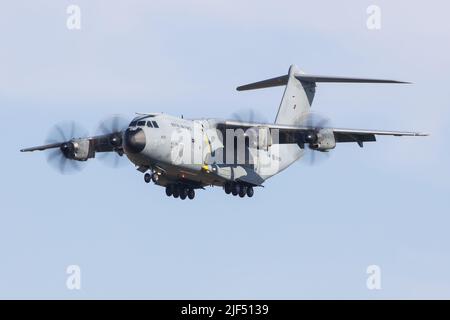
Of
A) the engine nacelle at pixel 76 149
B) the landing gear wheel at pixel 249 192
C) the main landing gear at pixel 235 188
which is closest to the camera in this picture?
the main landing gear at pixel 235 188

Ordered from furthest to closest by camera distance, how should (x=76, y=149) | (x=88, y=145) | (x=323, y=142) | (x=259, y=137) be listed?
(x=88, y=145) < (x=76, y=149) < (x=259, y=137) < (x=323, y=142)

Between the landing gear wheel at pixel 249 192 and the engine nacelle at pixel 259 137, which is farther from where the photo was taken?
the landing gear wheel at pixel 249 192

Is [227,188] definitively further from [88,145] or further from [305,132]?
[88,145]

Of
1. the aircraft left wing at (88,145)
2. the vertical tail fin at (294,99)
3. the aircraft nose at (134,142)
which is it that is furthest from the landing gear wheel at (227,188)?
the vertical tail fin at (294,99)

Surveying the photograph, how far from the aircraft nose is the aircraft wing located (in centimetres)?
470

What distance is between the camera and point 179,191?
157 feet

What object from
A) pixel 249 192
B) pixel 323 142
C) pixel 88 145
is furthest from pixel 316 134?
pixel 88 145

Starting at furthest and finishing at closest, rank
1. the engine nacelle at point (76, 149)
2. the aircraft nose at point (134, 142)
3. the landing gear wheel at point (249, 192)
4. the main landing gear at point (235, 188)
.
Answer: the engine nacelle at point (76, 149) → the landing gear wheel at point (249, 192) → the main landing gear at point (235, 188) → the aircraft nose at point (134, 142)

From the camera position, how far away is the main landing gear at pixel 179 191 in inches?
1884

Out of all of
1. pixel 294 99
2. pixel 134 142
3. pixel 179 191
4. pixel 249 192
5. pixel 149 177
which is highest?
pixel 294 99

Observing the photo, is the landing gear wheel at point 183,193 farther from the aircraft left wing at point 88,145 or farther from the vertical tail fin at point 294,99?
the vertical tail fin at point 294,99

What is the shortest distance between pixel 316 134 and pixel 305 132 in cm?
52
